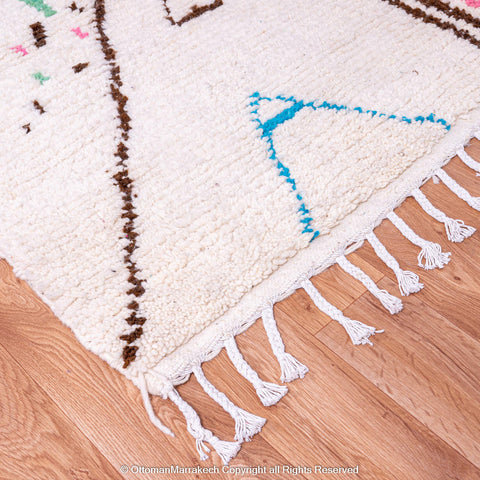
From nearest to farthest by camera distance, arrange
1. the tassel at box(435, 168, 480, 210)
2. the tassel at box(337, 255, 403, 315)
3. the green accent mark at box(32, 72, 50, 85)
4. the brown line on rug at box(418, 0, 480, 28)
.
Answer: the tassel at box(337, 255, 403, 315) < the tassel at box(435, 168, 480, 210) < the green accent mark at box(32, 72, 50, 85) < the brown line on rug at box(418, 0, 480, 28)

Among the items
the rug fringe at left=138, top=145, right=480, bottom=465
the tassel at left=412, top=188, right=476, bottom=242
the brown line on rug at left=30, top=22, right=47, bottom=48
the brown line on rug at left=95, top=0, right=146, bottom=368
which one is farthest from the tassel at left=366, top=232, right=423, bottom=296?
the brown line on rug at left=30, top=22, right=47, bottom=48

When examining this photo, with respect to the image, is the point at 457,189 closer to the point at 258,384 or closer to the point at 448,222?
the point at 448,222

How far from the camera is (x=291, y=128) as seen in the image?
93 cm

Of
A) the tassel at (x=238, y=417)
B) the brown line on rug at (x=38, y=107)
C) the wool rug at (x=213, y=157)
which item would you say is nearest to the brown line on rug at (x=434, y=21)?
the wool rug at (x=213, y=157)

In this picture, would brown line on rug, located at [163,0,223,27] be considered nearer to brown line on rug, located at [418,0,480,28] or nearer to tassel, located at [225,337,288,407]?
brown line on rug, located at [418,0,480,28]

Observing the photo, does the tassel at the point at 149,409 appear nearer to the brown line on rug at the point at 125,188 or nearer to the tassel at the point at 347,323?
the brown line on rug at the point at 125,188

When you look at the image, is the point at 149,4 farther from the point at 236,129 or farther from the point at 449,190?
the point at 449,190

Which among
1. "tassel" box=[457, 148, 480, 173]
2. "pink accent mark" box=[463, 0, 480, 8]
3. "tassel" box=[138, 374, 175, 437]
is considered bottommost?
"tassel" box=[457, 148, 480, 173]

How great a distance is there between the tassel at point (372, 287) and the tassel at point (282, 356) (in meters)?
0.14

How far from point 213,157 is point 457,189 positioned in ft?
1.37

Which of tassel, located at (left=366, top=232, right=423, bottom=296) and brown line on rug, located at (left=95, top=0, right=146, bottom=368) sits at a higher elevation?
brown line on rug, located at (left=95, top=0, right=146, bottom=368)

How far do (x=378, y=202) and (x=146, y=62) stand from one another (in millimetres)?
528

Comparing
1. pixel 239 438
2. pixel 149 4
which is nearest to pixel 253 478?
pixel 239 438

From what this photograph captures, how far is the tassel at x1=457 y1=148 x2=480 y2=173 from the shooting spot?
2.93 ft
